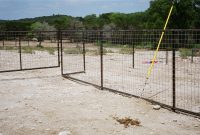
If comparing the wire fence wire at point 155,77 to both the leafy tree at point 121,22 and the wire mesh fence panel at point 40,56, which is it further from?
the leafy tree at point 121,22

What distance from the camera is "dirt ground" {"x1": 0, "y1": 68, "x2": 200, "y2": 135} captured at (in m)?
5.70

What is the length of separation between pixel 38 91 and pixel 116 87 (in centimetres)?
239

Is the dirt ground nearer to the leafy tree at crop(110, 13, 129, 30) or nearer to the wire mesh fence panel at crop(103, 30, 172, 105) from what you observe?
the wire mesh fence panel at crop(103, 30, 172, 105)

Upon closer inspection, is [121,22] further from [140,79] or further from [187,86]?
[187,86]

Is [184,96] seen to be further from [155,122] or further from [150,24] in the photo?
[150,24]

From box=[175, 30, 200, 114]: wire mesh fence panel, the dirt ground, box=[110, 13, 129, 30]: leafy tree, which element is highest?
box=[110, 13, 129, 30]: leafy tree

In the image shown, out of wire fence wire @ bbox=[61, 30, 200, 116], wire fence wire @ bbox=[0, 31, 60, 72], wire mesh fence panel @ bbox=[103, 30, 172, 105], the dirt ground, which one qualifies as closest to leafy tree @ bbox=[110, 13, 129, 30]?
wire fence wire @ bbox=[0, 31, 60, 72]

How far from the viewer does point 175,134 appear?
17.9ft

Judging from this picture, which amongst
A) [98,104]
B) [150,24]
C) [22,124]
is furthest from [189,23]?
[22,124]

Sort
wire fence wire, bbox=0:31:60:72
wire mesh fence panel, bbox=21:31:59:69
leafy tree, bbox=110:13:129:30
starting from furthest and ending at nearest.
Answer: leafy tree, bbox=110:13:129:30 → wire mesh fence panel, bbox=21:31:59:69 → wire fence wire, bbox=0:31:60:72

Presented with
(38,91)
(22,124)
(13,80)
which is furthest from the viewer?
(13,80)

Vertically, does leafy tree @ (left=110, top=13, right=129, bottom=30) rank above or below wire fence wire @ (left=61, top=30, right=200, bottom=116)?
above

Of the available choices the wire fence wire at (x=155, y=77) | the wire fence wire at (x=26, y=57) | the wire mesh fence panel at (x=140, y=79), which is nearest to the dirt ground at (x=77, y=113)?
the wire fence wire at (x=155, y=77)

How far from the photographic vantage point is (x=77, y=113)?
22.2 ft
